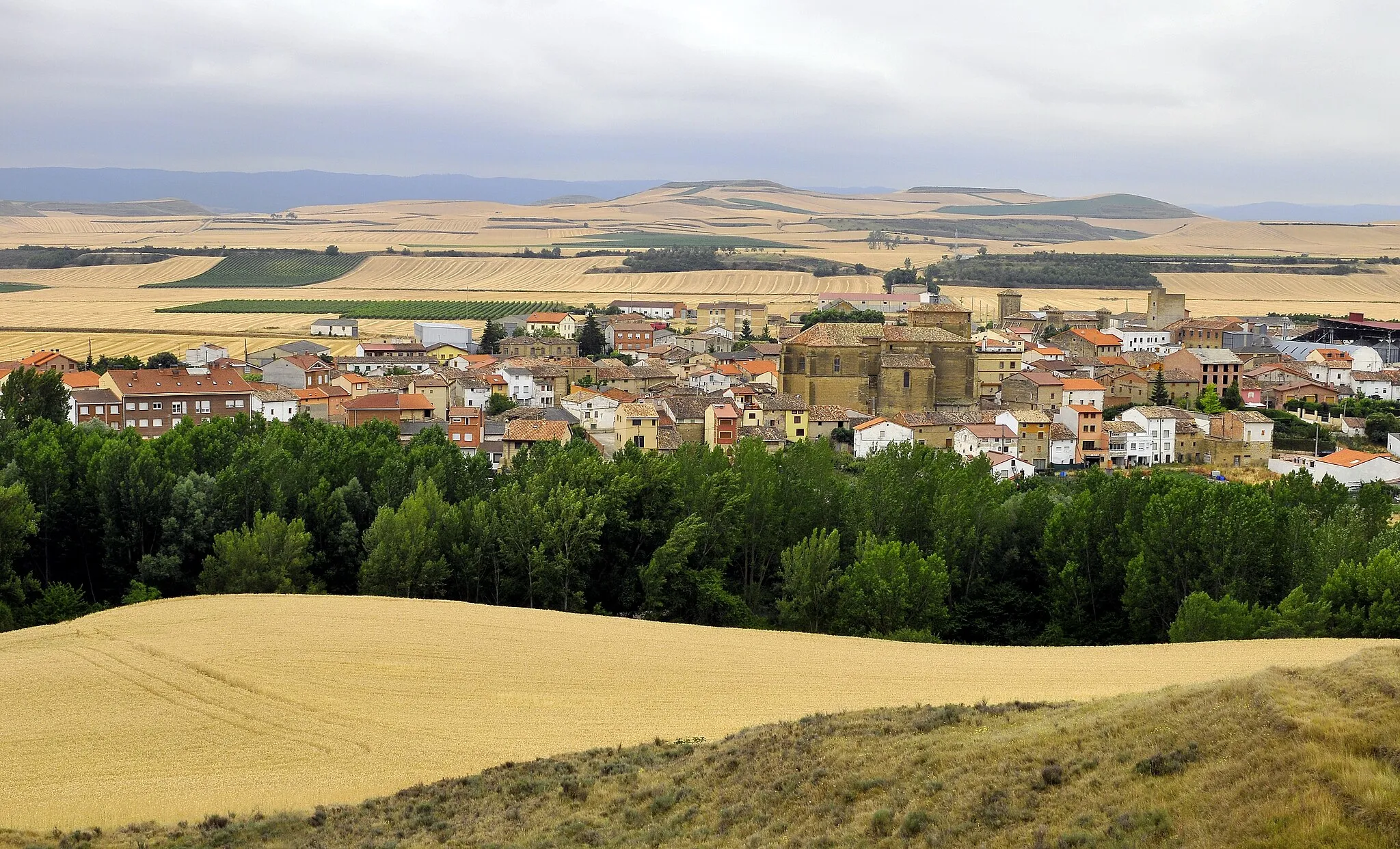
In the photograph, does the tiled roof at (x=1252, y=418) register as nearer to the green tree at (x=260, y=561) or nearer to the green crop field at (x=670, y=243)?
the green tree at (x=260, y=561)

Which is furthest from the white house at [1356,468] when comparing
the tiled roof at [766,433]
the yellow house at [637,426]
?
the yellow house at [637,426]

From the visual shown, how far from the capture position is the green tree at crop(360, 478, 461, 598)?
2847 centimetres

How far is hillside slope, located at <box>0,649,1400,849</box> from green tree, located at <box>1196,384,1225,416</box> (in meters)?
49.4

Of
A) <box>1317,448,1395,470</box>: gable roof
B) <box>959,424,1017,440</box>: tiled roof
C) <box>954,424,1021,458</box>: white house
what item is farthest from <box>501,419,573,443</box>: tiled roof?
<box>1317,448,1395,470</box>: gable roof

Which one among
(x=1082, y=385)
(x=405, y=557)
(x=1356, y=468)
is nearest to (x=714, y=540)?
(x=405, y=557)

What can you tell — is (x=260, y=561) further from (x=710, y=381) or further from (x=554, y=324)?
(x=554, y=324)

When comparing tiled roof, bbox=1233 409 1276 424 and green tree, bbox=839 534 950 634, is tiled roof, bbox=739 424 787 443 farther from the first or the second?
green tree, bbox=839 534 950 634

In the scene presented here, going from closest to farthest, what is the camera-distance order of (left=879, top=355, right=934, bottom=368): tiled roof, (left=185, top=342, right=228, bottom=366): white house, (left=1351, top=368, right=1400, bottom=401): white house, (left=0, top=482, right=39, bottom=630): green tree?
(left=0, top=482, right=39, bottom=630): green tree
(left=879, top=355, right=934, bottom=368): tiled roof
(left=1351, top=368, right=1400, bottom=401): white house
(left=185, top=342, right=228, bottom=366): white house

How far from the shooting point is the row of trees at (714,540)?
2780 cm

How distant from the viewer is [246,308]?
10750 cm

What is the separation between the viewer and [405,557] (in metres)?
28.7

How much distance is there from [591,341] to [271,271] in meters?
70.6

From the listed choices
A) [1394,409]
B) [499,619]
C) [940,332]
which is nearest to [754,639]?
[499,619]

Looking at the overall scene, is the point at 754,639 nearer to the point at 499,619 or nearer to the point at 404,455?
the point at 499,619
